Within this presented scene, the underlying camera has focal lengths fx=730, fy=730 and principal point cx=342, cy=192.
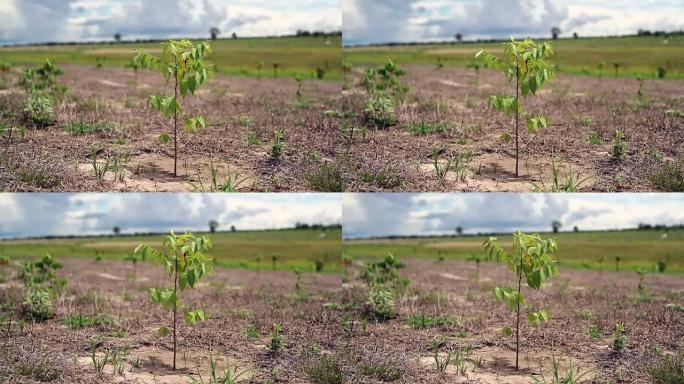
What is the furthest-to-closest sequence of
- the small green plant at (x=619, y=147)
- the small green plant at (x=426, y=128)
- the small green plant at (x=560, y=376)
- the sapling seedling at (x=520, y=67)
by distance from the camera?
1. the small green plant at (x=426, y=128)
2. the small green plant at (x=619, y=147)
3. the sapling seedling at (x=520, y=67)
4. the small green plant at (x=560, y=376)

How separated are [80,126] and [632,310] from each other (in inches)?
455

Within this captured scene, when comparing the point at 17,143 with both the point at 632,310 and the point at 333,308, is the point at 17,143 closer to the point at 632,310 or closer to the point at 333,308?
the point at 333,308

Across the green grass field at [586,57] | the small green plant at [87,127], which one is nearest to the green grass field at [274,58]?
the green grass field at [586,57]

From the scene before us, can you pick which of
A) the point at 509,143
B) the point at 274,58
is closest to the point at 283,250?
the point at 274,58

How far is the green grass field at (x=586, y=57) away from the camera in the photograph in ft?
70.7

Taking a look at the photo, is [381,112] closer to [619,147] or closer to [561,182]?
[561,182]

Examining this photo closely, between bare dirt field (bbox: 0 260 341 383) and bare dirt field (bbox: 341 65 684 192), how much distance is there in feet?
10.3

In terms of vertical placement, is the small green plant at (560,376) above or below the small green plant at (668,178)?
below

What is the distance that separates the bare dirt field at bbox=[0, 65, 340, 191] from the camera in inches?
483

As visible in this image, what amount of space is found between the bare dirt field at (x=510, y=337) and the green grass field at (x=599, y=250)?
13.2 ft

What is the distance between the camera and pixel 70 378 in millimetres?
10633

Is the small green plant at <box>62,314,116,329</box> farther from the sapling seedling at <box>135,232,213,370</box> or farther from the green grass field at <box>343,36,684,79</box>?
the green grass field at <box>343,36,684,79</box>

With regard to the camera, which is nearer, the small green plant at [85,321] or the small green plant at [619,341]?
the small green plant at [619,341]

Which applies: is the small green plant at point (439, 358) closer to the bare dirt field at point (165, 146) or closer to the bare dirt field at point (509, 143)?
the bare dirt field at point (509, 143)
